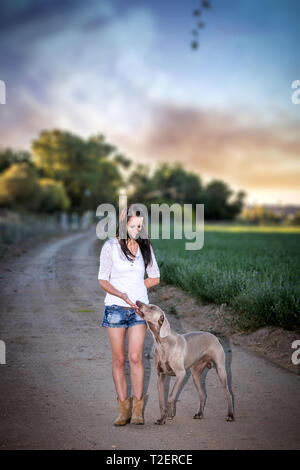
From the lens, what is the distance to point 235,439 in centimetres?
516

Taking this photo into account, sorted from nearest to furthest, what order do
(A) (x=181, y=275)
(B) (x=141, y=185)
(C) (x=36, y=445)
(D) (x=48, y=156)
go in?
(C) (x=36, y=445) → (A) (x=181, y=275) → (D) (x=48, y=156) → (B) (x=141, y=185)

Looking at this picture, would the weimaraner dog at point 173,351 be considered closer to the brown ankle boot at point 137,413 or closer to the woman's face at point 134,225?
the brown ankle boot at point 137,413

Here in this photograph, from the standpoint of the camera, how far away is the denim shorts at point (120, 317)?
549 cm

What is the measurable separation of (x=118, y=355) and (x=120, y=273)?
0.93m

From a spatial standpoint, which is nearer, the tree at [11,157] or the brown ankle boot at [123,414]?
the brown ankle boot at [123,414]

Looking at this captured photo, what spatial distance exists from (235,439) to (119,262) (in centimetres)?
223

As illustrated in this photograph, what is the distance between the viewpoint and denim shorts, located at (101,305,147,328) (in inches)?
216

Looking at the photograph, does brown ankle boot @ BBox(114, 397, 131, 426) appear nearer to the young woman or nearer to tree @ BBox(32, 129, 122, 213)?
the young woman
